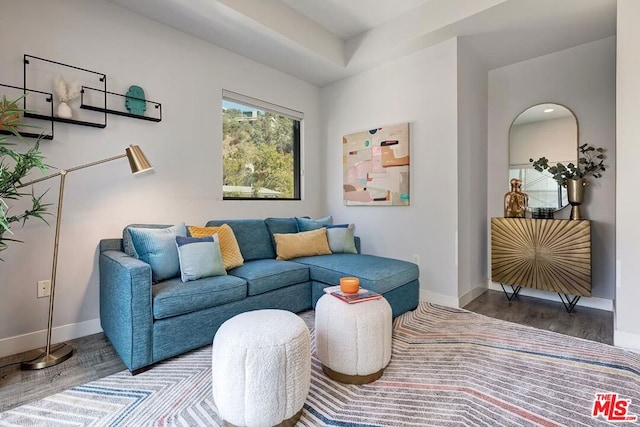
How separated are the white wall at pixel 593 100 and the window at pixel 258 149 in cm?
263

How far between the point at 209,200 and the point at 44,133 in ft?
4.29

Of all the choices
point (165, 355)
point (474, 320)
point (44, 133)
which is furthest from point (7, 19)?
point (474, 320)

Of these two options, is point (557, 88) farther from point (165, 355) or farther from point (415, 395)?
point (165, 355)

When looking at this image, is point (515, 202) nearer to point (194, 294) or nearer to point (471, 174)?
point (471, 174)

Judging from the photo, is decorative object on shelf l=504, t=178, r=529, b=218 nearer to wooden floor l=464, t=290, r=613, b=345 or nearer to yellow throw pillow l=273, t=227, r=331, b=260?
wooden floor l=464, t=290, r=613, b=345

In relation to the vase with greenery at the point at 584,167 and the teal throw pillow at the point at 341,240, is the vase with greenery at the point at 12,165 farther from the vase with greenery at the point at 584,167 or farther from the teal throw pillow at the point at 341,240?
the vase with greenery at the point at 584,167

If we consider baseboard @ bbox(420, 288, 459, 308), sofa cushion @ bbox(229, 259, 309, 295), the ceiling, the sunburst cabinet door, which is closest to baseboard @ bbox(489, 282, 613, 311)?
the sunburst cabinet door

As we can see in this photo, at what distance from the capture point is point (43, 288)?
2.17 m

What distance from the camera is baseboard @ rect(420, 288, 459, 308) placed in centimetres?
299

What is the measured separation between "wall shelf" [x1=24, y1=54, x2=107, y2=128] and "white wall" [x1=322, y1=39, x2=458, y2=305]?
8.41 ft

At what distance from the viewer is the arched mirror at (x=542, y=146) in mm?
3102

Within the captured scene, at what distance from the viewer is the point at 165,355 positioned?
1.87 m

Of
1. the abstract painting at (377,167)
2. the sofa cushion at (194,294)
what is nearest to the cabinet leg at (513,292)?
the abstract painting at (377,167)

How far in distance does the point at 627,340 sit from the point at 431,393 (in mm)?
1659
